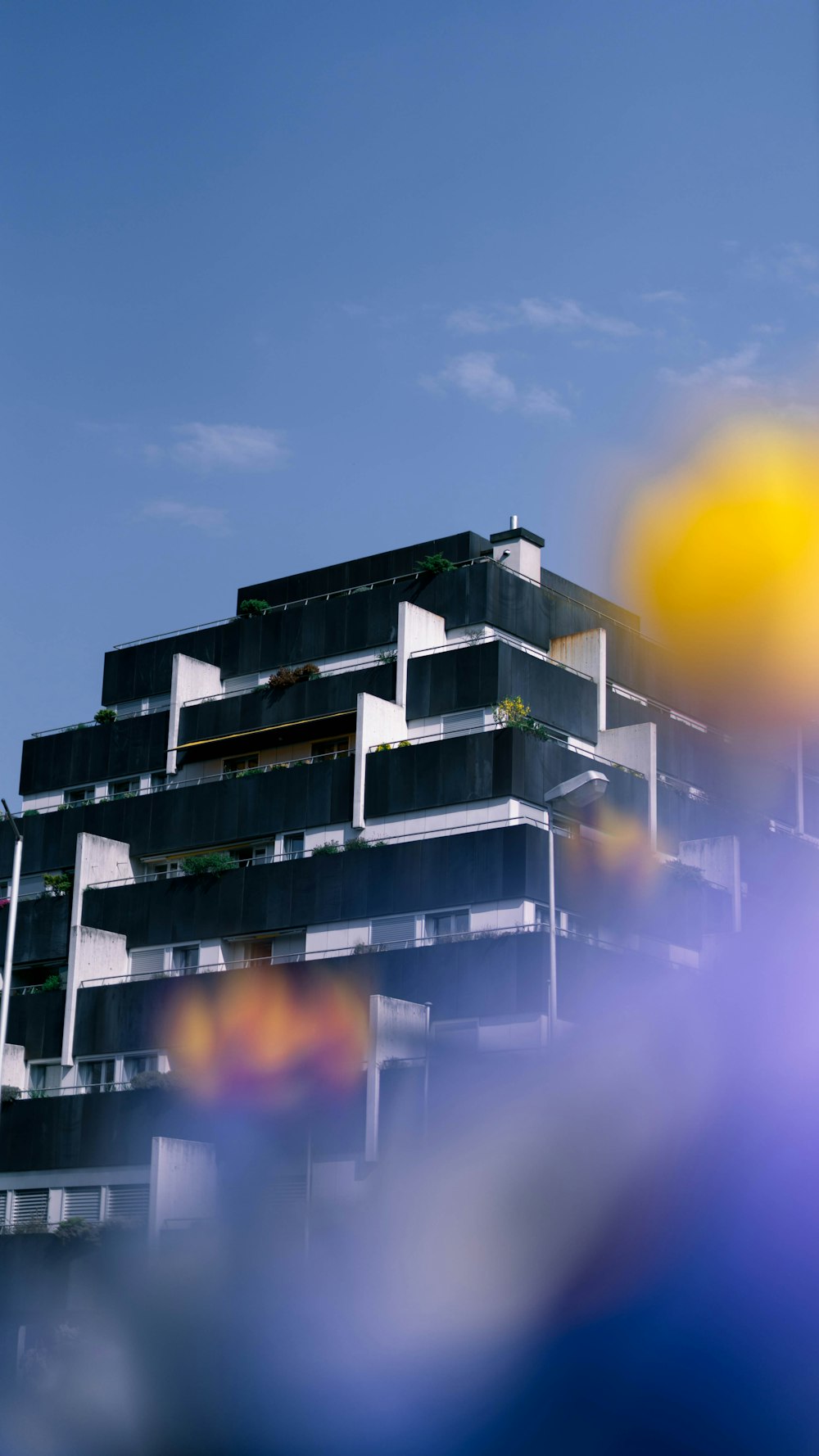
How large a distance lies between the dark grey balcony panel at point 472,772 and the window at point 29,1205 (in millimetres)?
14402

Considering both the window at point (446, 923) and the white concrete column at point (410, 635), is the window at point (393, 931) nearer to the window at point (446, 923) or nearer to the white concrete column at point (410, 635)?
the window at point (446, 923)

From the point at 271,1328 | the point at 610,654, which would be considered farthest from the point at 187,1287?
the point at 610,654

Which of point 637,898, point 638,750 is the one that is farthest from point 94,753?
point 637,898

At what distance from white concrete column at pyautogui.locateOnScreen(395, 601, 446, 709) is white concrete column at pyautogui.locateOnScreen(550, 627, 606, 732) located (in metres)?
4.24

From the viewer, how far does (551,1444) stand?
3750 cm

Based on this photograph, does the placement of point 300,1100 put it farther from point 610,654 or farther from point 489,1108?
point 610,654

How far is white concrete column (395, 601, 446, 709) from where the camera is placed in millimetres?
59719

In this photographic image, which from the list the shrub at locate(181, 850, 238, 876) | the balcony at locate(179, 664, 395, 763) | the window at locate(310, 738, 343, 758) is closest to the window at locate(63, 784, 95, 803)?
the balcony at locate(179, 664, 395, 763)

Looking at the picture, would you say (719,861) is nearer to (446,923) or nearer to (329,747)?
(446,923)

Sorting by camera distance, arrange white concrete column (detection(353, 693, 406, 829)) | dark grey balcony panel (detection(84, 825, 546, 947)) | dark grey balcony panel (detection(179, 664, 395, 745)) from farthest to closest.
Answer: dark grey balcony panel (detection(179, 664, 395, 745)), white concrete column (detection(353, 693, 406, 829)), dark grey balcony panel (detection(84, 825, 546, 947))

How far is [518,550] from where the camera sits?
64.1 m

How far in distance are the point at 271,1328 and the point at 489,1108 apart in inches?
290

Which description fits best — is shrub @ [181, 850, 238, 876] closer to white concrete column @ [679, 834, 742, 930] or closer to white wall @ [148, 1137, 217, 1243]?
white wall @ [148, 1137, 217, 1243]

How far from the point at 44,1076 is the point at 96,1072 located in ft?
7.28
